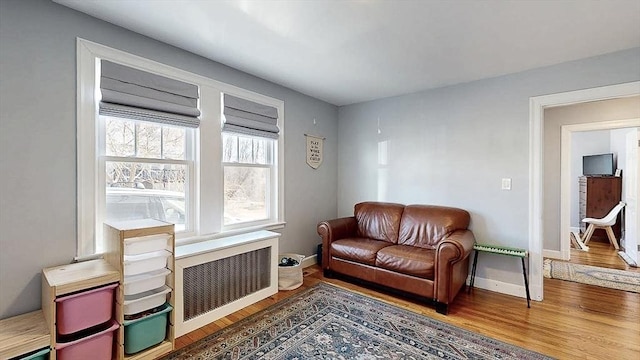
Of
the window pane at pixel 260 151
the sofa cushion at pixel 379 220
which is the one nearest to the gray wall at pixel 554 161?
the sofa cushion at pixel 379 220

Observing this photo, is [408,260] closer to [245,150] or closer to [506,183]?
[506,183]

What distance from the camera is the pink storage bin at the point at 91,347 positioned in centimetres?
158

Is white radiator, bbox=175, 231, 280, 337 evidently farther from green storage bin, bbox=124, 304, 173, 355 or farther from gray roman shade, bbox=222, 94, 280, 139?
gray roman shade, bbox=222, 94, 280, 139

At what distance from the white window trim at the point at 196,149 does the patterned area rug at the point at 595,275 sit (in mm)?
3617

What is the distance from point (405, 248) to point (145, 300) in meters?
2.44

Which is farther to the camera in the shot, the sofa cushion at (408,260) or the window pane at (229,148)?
the window pane at (229,148)

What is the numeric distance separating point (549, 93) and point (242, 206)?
3428mm

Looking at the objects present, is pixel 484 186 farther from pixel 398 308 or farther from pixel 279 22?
pixel 279 22

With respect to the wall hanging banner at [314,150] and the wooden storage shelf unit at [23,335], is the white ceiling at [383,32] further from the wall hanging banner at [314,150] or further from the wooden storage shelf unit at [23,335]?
the wooden storage shelf unit at [23,335]

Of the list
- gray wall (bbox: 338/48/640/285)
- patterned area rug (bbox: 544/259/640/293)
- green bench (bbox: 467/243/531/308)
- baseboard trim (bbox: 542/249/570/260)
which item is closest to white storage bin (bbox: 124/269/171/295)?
gray wall (bbox: 338/48/640/285)

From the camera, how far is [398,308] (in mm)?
2641

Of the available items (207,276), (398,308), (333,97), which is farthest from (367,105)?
(207,276)

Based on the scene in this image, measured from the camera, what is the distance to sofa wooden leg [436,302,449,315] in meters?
2.55

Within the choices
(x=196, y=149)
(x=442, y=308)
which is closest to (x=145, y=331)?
(x=196, y=149)
